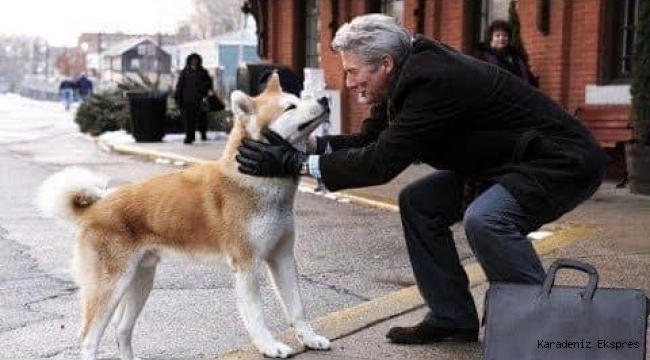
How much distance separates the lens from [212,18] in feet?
304

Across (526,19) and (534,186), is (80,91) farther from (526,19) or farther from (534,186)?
(534,186)

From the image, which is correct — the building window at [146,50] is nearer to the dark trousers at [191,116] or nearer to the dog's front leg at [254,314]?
the dark trousers at [191,116]

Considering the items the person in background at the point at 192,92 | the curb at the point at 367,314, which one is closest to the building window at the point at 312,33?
the person in background at the point at 192,92

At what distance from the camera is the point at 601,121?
11516mm

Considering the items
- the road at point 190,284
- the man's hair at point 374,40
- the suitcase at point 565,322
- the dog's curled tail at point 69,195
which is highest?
the man's hair at point 374,40

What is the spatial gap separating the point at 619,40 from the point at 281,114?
8603mm

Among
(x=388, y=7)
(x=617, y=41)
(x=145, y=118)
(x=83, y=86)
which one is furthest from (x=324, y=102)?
(x=83, y=86)

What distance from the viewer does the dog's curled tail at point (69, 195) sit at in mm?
4441

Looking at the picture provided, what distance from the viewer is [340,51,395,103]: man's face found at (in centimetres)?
405

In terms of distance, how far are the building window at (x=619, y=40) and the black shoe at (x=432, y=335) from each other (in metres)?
7.82

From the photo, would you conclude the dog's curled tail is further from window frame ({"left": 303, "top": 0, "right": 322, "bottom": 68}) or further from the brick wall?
window frame ({"left": 303, "top": 0, "right": 322, "bottom": 68})

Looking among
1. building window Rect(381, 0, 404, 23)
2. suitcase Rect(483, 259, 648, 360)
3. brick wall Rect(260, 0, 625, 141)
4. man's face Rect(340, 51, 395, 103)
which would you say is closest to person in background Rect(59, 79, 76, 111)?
building window Rect(381, 0, 404, 23)

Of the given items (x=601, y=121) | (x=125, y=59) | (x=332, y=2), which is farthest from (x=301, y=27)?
(x=125, y=59)

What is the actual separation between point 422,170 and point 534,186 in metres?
9.26
